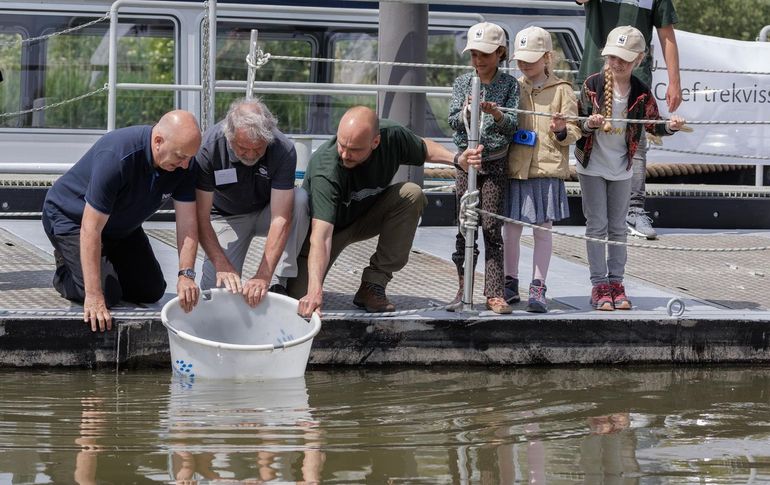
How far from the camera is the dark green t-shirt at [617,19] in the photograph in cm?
802

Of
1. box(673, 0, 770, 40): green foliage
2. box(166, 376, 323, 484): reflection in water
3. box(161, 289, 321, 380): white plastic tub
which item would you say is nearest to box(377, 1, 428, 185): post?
box(161, 289, 321, 380): white plastic tub

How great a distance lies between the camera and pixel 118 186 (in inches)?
228

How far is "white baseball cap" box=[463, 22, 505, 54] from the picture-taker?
6148 millimetres

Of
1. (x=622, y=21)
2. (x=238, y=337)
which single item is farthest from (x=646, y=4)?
(x=238, y=337)

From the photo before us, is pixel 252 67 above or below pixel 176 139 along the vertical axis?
above

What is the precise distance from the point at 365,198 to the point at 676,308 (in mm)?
1666

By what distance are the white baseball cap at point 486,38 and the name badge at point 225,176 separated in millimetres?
1295

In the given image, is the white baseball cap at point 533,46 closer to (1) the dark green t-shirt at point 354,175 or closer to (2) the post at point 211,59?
(1) the dark green t-shirt at point 354,175

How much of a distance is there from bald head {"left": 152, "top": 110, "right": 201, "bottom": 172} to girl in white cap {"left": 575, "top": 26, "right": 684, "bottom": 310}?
206 centimetres

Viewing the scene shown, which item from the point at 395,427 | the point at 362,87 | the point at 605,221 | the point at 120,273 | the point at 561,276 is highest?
the point at 362,87

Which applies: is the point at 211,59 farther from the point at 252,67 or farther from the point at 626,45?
the point at 626,45

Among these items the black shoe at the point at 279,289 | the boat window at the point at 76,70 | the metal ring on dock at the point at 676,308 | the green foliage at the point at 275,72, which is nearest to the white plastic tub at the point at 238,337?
the black shoe at the point at 279,289

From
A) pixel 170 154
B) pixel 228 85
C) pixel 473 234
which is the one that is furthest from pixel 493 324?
pixel 228 85

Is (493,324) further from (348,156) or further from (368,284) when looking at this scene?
(348,156)
